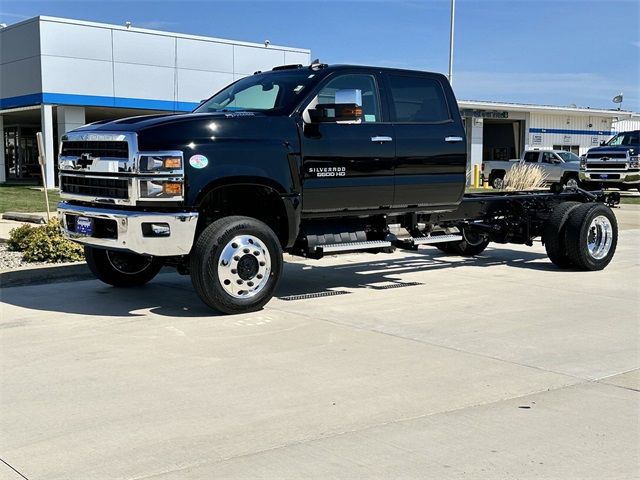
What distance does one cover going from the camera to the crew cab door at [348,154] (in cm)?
786

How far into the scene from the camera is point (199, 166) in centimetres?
703

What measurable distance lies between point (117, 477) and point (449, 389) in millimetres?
2299

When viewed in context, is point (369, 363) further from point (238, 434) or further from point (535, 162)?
point (535, 162)

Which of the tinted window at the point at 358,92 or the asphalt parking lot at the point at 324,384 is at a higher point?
the tinted window at the point at 358,92

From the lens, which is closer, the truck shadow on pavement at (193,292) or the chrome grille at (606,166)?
the truck shadow on pavement at (193,292)

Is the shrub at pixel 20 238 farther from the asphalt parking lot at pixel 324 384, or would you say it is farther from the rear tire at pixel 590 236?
the rear tire at pixel 590 236

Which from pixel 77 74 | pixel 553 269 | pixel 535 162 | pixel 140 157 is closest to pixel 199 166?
pixel 140 157

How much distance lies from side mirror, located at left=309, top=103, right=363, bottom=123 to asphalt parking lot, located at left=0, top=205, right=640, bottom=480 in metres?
1.88

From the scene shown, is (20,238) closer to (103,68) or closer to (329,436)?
(329,436)

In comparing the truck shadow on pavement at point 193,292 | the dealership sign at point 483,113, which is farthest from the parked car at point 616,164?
the truck shadow on pavement at point 193,292

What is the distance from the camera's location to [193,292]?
8.68m

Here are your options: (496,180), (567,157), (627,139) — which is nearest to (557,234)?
(627,139)

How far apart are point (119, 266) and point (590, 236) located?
611 centimetres

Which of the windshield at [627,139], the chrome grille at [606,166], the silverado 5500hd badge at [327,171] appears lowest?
the silverado 5500hd badge at [327,171]
